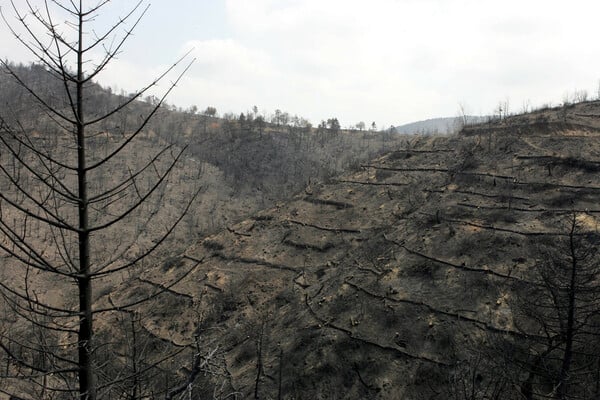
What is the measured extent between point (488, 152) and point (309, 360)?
21933 millimetres

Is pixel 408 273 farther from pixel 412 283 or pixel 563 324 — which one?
pixel 563 324

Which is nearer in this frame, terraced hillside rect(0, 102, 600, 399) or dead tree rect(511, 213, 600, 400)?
dead tree rect(511, 213, 600, 400)

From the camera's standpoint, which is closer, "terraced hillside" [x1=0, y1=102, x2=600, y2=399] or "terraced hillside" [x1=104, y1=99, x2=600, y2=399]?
"terraced hillside" [x1=0, y1=102, x2=600, y2=399]

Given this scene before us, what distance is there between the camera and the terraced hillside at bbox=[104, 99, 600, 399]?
18.6m

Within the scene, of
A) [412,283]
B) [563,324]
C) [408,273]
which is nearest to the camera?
[563,324]

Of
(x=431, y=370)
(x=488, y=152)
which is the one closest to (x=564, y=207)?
(x=488, y=152)

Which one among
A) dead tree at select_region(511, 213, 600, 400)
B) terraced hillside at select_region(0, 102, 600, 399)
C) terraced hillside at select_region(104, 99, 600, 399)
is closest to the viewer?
dead tree at select_region(511, 213, 600, 400)

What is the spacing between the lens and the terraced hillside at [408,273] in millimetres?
18625

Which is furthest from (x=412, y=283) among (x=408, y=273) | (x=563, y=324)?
(x=563, y=324)

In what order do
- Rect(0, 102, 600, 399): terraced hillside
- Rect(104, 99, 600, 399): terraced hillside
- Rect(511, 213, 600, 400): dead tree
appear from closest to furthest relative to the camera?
Rect(511, 213, 600, 400): dead tree → Rect(0, 102, 600, 399): terraced hillside → Rect(104, 99, 600, 399): terraced hillside

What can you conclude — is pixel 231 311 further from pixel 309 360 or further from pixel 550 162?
pixel 550 162

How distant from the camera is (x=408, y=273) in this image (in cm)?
2436

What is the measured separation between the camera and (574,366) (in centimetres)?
1538

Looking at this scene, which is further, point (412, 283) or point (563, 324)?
point (412, 283)
